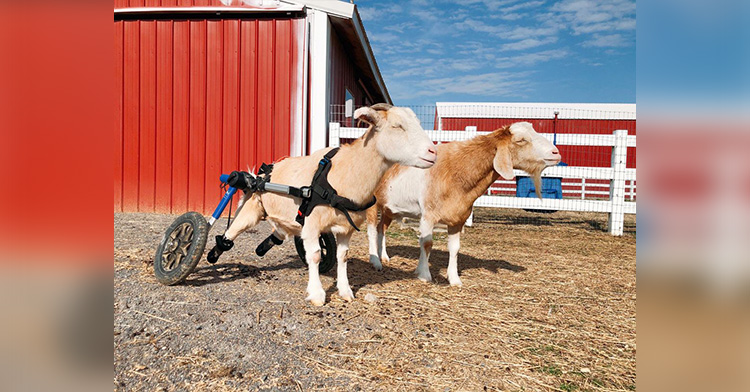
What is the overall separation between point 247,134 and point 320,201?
200 inches

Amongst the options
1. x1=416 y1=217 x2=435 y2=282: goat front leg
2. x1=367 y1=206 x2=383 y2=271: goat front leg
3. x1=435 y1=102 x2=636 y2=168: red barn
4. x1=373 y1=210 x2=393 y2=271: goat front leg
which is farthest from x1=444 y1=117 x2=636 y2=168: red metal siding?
x1=416 y1=217 x2=435 y2=282: goat front leg

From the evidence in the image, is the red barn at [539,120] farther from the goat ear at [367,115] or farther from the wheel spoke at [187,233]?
the wheel spoke at [187,233]

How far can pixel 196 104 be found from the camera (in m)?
8.06

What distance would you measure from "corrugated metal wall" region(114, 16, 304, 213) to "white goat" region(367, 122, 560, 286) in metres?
4.06

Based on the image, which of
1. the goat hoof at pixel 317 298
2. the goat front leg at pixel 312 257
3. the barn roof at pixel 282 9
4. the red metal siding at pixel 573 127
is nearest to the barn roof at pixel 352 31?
the barn roof at pixel 282 9

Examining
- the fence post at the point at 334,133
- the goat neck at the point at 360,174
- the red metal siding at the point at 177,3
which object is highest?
the red metal siding at the point at 177,3

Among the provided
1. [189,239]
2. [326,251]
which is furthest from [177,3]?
[326,251]

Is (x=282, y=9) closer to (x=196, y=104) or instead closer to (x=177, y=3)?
(x=177, y=3)

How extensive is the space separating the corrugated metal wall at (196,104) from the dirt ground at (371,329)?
3.04m

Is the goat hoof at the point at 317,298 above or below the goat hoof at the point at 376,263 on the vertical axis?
above

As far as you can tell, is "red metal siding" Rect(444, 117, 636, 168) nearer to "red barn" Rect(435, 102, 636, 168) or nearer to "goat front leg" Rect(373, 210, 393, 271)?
"red barn" Rect(435, 102, 636, 168)

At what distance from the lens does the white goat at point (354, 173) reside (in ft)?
11.1

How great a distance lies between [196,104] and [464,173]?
224 inches
